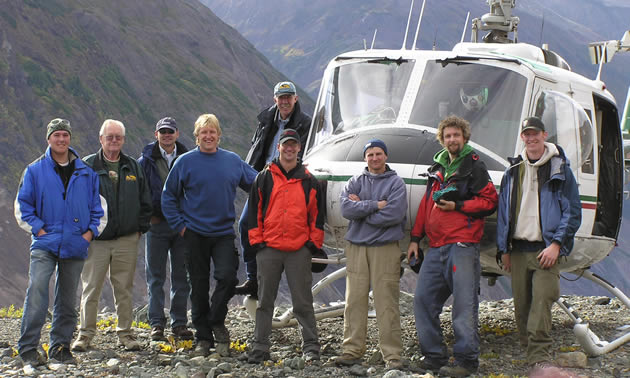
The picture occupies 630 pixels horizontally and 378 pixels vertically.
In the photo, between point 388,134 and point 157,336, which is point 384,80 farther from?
point 157,336

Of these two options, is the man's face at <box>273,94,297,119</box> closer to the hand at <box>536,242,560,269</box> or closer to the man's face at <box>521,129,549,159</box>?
the man's face at <box>521,129,549,159</box>

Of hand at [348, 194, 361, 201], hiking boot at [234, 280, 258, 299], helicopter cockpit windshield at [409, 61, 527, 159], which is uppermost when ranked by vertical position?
helicopter cockpit windshield at [409, 61, 527, 159]

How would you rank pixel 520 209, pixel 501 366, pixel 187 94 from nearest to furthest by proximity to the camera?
pixel 520 209
pixel 501 366
pixel 187 94

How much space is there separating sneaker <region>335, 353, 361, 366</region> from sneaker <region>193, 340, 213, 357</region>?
1264 mm

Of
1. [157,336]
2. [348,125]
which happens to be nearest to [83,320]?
[157,336]

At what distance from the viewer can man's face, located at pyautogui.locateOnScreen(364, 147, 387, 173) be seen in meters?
6.94

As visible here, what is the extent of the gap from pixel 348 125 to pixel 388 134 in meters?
0.74

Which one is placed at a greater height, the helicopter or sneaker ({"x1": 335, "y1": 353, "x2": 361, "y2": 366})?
the helicopter

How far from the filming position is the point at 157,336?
329 inches

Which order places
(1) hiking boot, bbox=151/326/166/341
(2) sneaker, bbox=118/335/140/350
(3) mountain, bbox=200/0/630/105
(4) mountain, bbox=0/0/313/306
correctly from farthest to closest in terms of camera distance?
(3) mountain, bbox=200/0/630/105, (4) mountain, bbox=0/0/313/306, (1) hiking boot, bbox=151/326/166/341, (2) sneaker, bbox=118/335/140/350

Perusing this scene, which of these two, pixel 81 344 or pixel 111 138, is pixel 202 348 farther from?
pixel 111 138

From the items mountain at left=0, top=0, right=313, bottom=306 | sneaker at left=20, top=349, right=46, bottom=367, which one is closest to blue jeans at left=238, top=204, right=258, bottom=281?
sneaker at left=20, top=349, right=46, bottom=367

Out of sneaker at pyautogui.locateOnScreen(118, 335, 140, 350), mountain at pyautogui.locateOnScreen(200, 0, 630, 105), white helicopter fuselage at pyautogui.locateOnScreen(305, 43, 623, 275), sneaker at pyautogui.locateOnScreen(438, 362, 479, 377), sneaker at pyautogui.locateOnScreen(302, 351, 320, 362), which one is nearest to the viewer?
sneaker at pyautogui.locateOnScreen(438, 362, 479, 377)

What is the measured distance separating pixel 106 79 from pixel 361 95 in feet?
133
